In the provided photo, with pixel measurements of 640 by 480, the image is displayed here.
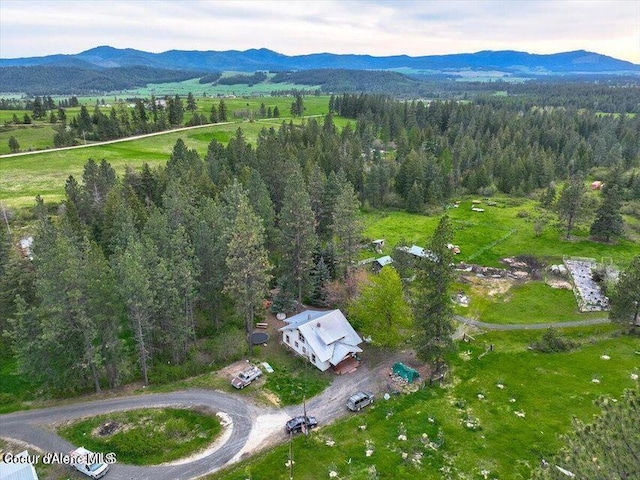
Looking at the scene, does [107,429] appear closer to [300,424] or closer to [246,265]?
[300,424]

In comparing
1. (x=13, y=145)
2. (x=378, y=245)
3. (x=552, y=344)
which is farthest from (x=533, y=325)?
(x=13, y=145)

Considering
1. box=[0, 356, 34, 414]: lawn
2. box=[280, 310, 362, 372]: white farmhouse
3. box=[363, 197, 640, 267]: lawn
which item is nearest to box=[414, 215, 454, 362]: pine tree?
box=[280, 310, 362, 372]: white farmhouse

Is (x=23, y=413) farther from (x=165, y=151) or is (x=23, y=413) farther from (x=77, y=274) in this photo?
(x=165, y=151)

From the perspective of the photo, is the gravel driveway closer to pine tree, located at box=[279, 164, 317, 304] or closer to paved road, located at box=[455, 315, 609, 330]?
pine tree, located at box=[279, 164, 317, 304]

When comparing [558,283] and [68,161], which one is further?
[68,161]

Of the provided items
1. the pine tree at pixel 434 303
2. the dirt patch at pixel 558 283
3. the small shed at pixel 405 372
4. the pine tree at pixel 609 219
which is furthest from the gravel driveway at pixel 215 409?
the pine tree at pixel 609 219

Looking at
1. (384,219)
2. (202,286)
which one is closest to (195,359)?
(202,286)
